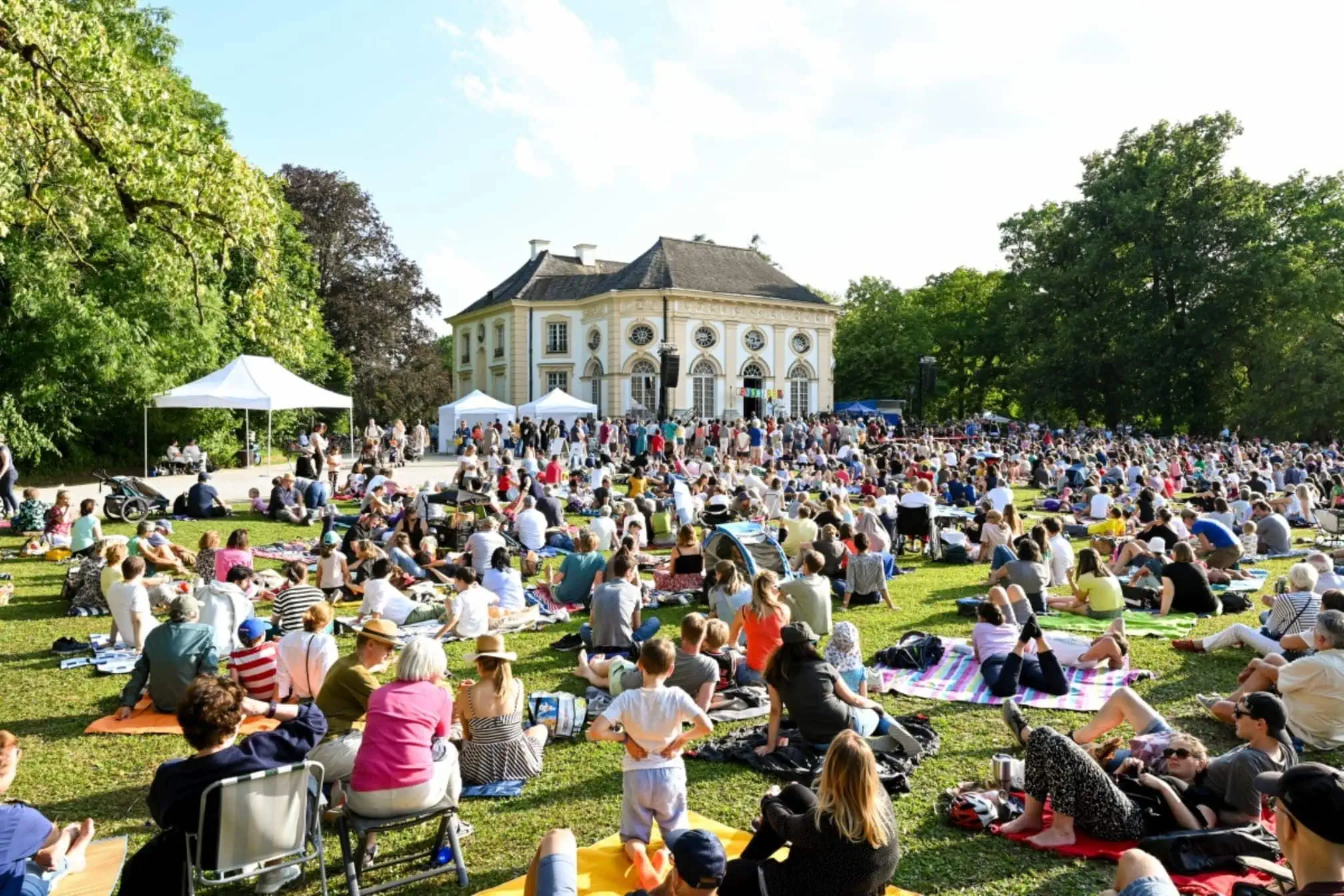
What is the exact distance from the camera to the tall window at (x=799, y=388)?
4691cm

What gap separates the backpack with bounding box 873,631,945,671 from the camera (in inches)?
316

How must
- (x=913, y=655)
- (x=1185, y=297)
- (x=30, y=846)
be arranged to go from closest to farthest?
(x=30, y=846)
(x=913, y=655)
(x=1185, y=297)

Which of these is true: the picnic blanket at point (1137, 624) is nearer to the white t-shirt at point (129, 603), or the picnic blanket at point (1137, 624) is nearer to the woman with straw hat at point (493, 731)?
the woman with straw hat at point (493, 731)

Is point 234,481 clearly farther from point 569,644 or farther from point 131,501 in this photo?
point 569,644

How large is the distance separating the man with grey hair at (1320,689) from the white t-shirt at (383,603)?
7578 millimetres

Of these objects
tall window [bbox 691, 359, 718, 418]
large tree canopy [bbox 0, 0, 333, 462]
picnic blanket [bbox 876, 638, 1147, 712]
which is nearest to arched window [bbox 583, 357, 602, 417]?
tall window [bbox 691, 359, 718, 418]

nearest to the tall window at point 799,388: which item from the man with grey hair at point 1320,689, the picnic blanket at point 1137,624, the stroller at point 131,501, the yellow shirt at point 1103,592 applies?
the stroller at point 131,501

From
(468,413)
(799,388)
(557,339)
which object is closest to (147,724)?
(468,413)

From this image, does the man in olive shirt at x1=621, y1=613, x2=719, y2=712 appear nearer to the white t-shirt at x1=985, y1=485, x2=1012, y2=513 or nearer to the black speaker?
the white t-shirt at x1=985, y1=485, x2=1012, y2=513

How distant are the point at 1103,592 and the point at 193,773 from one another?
29.4ft

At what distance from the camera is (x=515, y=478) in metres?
18.1

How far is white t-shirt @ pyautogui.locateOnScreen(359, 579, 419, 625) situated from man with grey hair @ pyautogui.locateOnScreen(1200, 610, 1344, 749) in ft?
24.9

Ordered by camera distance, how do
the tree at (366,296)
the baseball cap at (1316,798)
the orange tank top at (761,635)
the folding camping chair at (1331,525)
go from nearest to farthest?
the baseball cap at (1316,798)
the orange tank top at (761,635)
the folding camping chair at (1331,525)
the tree at (366,296)

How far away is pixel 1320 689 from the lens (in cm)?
582
